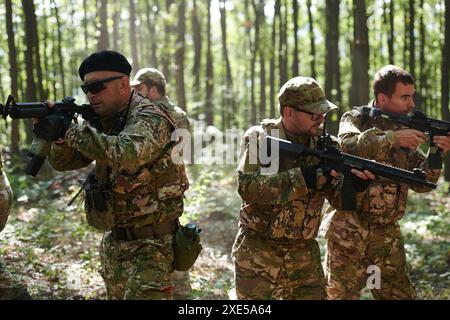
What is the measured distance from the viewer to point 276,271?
392cm

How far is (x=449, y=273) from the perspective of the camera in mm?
6164

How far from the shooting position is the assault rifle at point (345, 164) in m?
3.81

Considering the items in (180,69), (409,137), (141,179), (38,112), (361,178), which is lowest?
(361,178)

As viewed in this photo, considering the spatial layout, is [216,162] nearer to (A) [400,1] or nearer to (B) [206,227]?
(B) [206,227]

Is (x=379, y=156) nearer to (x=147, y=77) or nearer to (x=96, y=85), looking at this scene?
(x=96, y=85)

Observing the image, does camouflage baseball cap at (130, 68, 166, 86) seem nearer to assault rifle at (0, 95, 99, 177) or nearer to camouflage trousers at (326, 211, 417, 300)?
assault rifle at (0, 95, 99, 177)

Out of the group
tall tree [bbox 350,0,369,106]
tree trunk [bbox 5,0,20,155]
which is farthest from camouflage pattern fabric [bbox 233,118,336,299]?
tree trunk [bbox 5,0,20,155]

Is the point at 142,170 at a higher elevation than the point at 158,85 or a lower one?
lower

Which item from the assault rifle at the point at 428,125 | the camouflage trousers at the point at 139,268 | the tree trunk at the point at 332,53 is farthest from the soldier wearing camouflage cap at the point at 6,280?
the tree trunk at the point at 332,53

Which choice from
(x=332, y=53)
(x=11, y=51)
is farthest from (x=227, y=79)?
(x=11, y=51)

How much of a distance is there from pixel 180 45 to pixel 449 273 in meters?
12.7

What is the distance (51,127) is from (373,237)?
2.93 metres

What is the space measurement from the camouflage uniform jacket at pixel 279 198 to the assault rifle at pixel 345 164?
0.45ft
